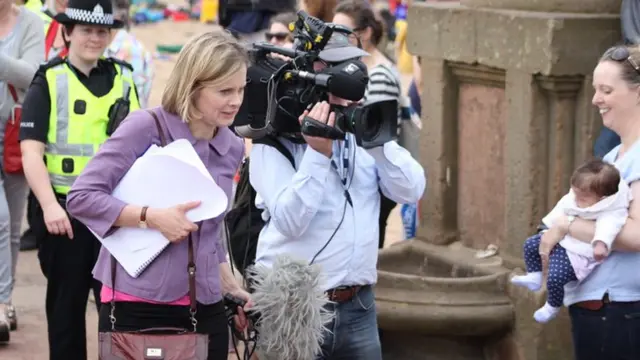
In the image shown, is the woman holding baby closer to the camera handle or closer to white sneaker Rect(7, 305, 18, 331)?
the camera handle

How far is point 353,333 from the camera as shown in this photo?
4.80m

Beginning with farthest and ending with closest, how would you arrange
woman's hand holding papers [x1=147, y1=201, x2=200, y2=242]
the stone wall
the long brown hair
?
1. the long brown hair
2. the stone wall
3. woman's hand holding papers [x1=147, y1=201, x2=200, y2=242]

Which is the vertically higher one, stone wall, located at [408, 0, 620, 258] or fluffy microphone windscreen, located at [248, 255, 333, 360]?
stone wall, located at [408, 0, 620, 258]

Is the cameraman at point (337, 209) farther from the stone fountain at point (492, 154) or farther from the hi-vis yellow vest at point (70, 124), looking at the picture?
the stone fountain at point (492, 154)

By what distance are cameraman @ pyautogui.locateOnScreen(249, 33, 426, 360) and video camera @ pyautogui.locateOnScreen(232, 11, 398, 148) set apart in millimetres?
56

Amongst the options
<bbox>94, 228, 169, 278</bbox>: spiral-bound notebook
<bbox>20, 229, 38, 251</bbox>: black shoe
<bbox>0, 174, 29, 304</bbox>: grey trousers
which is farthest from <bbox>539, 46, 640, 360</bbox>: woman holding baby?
<bbox>20, 229, 38, 251</bbox>: black shoe

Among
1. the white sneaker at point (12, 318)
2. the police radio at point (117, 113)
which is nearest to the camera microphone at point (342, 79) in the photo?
the police radio at point (117, 113)

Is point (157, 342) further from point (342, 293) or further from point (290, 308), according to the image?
point (342, 293)

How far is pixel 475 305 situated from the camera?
6133 mm

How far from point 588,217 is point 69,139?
7.63 feet

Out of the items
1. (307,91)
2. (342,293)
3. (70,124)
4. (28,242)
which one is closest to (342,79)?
(307,91)

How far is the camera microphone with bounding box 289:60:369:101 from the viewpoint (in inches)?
174

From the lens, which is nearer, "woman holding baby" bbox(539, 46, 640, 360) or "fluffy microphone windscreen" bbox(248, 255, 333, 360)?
"fluffy microphone windscreen" bbox(248, 255, 333, 360)

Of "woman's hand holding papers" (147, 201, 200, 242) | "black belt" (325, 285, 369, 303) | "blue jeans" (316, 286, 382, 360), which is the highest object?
"woman's hand holding papers" (147, 201, 200, 242)
